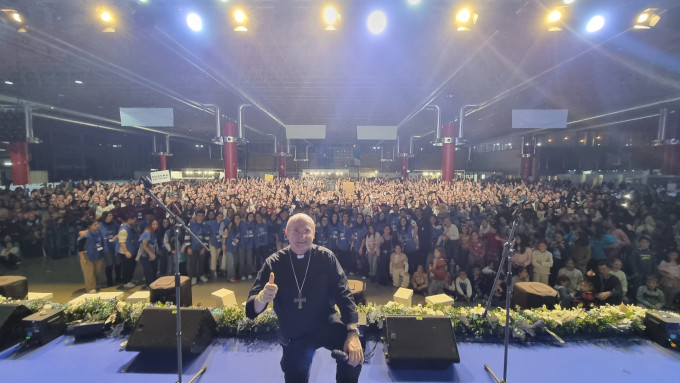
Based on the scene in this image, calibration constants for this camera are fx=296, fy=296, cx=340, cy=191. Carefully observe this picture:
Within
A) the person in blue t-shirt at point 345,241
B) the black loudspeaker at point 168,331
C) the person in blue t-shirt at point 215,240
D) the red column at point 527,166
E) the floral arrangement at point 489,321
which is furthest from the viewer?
the red column at point 527,166

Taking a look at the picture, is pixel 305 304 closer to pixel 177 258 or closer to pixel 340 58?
pixel 177 258

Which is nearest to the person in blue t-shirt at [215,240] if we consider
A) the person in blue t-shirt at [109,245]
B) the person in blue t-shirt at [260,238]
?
the person in blue t-shirt at [260,238]

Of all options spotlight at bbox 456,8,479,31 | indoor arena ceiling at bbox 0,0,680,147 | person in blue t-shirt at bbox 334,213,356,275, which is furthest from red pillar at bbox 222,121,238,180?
spotlight at bbox 456,8,479,31

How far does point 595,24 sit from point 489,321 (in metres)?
6.12

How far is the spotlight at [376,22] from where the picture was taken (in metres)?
5.47

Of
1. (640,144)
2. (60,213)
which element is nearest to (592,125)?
(640,144)

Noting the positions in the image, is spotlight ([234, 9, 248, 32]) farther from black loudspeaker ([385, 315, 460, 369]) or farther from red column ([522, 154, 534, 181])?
red column ([522, 154, 534, 181])

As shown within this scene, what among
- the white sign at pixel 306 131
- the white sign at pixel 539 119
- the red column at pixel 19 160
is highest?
the white sign at pixel 306 131

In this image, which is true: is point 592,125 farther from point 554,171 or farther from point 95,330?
point 95,330

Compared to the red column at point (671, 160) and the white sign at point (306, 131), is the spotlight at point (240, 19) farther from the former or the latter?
the red column at point (671, 160)

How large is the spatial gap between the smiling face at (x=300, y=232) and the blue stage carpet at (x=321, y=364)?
171cm

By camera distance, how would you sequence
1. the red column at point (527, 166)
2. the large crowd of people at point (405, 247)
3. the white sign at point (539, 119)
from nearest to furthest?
the large crowd of people at point (405, 247), the white sign at point (539, 119), the red column at point (527, 166)

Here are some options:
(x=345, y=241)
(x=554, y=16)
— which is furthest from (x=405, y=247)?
(x=554, y=16)

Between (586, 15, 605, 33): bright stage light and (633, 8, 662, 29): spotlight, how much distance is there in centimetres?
53
